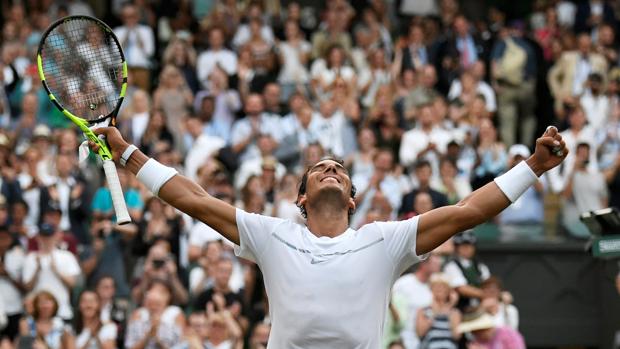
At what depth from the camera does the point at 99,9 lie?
21.2 meters

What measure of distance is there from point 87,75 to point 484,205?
247 cm

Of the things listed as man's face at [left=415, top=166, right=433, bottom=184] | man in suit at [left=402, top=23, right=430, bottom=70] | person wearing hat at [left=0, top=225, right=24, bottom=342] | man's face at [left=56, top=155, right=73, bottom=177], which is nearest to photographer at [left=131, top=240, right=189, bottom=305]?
person wearing hat at [left=0, top=225, right=24, bottom=342]

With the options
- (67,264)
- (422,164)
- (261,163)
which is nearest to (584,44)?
(422,164)

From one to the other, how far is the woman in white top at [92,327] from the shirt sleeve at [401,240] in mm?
6441

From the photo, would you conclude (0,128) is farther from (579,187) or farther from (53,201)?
(579,187)

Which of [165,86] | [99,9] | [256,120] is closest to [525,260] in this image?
[256,120]

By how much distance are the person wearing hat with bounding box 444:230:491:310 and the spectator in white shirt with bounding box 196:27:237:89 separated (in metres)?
5.36

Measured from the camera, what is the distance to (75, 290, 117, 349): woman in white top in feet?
40.9

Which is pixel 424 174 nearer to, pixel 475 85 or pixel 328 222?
pixel 475 85

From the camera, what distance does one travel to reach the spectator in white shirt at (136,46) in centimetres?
1803

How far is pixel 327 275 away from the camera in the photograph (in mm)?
6246

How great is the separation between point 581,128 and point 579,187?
1.07 metres

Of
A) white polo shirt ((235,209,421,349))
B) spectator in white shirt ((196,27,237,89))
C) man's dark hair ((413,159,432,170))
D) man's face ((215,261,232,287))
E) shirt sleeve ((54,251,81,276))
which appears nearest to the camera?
white polo shirt ((235,209,421,349))

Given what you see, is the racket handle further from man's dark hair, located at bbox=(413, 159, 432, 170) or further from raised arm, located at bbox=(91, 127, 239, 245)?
man's dark hair, located at bbox=(413, 159, 432, 170)
